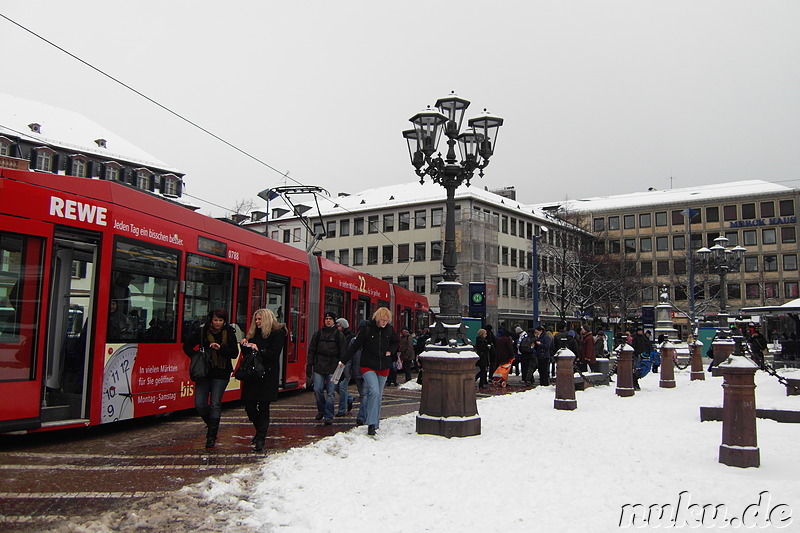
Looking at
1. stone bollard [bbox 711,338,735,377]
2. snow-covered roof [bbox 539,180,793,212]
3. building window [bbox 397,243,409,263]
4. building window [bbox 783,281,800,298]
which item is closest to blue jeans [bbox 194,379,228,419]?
stone bollard [bbox 711,338,735,377]

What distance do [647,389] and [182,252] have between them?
11800mm

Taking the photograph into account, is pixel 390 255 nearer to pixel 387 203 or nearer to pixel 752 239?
pixel 387 203

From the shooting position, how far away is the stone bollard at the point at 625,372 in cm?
A: 1420

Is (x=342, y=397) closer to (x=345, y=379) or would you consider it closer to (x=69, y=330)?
(x=345, y=379)

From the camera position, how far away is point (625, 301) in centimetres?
5425

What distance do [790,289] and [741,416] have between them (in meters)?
72.8

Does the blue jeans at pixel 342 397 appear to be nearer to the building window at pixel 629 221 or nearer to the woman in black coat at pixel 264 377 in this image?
the woman in black coat at pixel 264 377

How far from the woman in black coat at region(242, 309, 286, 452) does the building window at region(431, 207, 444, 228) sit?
54283mm

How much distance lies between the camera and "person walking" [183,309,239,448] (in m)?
7.59

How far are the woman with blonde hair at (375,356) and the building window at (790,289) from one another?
71.7 m

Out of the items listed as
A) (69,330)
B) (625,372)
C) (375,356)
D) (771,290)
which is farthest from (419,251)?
(69,330)

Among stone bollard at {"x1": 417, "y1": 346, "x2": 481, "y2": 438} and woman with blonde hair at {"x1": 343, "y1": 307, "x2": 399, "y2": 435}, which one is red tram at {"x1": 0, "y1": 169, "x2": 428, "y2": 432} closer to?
woman with blonde hair at {"x1": 343, "y1": 307, "x2": 399, "y2": 435}

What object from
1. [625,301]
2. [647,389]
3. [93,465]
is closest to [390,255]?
[625,301]

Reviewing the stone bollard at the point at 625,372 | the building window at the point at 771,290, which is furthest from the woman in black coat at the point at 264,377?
the building window at the point at 771,290
